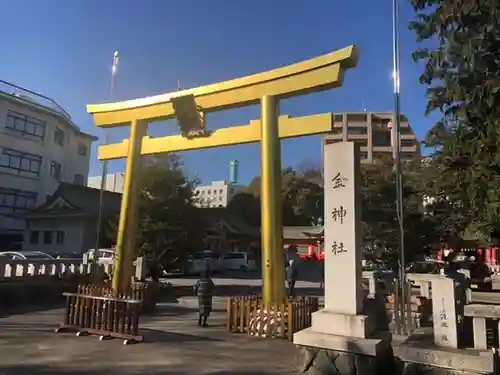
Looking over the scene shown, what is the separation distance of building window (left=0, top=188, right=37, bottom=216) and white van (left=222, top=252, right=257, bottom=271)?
50.8 feet

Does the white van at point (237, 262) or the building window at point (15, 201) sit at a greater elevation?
the building window at point (15, 201)

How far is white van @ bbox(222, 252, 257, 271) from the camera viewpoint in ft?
116

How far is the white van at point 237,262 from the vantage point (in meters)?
35.5

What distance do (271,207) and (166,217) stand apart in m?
10.7

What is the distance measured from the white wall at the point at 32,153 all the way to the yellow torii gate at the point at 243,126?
22818mm

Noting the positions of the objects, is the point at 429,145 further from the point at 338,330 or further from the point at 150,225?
the point at 150,225

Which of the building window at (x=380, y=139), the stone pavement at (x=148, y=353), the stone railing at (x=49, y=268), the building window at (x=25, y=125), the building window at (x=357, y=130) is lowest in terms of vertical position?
the stone pavement at (x=148, y=353)

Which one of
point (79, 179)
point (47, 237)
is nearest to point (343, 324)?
point (47, 237)

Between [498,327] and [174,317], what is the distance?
27.0 feet

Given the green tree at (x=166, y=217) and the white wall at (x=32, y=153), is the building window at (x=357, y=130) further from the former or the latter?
the green tree at (x=166, y=217)

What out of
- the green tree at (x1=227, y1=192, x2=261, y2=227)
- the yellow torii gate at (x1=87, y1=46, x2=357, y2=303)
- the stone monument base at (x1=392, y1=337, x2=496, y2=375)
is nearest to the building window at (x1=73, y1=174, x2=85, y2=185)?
the green tree at (x1=227, y1=192, x2=261, y2=227)

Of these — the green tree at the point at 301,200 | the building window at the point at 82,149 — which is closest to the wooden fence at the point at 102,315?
the building window at the point at 82,149

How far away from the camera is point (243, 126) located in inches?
399

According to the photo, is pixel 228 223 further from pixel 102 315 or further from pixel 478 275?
pixel 102 315
